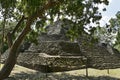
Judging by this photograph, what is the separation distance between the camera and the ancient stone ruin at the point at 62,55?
1196 inches

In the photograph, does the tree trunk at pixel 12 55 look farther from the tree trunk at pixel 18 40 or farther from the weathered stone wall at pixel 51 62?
the weathered stone wall at pixel 51 62

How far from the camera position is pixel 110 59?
36094 millimetres

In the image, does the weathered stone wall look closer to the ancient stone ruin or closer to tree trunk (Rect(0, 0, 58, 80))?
the ancient stone ruin

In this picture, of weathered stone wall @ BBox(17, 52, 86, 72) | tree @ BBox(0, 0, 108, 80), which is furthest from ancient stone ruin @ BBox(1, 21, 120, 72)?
tree @ BBox(0, 0, 108, 80)

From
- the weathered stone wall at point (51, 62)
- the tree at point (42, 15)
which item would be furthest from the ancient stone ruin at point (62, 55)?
the tree at point (42, 15)

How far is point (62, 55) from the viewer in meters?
32.7

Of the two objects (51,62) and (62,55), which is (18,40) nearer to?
(51,62)

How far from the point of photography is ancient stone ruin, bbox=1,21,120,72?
30391 millimetres

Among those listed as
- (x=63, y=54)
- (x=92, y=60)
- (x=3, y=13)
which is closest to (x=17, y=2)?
(x=3, y=13)

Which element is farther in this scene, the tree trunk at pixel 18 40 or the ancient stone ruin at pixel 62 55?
the ancient stone ruin at pixel 62 55

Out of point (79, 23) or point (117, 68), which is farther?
point (117, 68)

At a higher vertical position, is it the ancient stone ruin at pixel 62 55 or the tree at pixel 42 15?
the tree at pixel 42 15

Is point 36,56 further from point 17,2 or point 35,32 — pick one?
point 17,2

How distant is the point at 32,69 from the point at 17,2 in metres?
11.8
